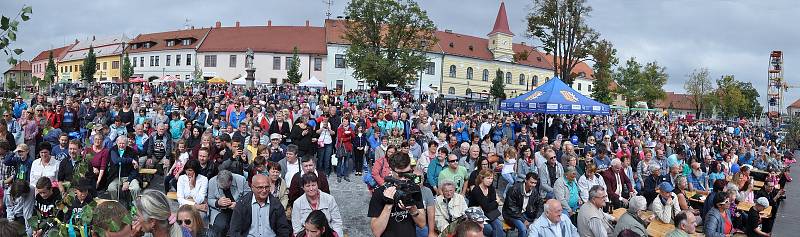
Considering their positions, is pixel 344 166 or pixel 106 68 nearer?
pixel 344 166

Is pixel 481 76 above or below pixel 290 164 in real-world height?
above

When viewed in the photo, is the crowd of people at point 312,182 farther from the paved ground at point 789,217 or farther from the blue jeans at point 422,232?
the paved ground at point 789,217

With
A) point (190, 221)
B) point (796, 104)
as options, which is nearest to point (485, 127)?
point (190, 221)

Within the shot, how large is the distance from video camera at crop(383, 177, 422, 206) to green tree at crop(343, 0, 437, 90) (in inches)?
1444

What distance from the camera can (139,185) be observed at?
29.0ft

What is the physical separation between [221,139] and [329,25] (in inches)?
2148

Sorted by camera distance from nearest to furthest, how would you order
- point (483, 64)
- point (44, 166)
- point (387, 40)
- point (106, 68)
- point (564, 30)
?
point (44, 166)
point (564, 30)
point (387, 40)
point (483, 64)
point (106, 68)

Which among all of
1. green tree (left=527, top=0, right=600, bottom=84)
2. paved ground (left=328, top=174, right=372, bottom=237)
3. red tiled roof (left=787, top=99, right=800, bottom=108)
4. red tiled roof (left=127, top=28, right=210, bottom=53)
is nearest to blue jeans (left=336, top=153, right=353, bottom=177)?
paved ground (left=328, top=174, right=372, bottom=237)

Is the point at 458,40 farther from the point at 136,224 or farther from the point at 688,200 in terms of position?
the point at 136,224

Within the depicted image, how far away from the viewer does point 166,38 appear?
2657 inches

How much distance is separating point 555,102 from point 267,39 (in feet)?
169

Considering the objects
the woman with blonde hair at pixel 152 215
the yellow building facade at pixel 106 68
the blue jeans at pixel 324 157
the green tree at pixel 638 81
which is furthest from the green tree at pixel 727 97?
the yellow building facade at pixel 106 68

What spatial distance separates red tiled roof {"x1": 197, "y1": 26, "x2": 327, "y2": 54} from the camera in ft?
201

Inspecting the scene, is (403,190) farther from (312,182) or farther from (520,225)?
(520,225)
